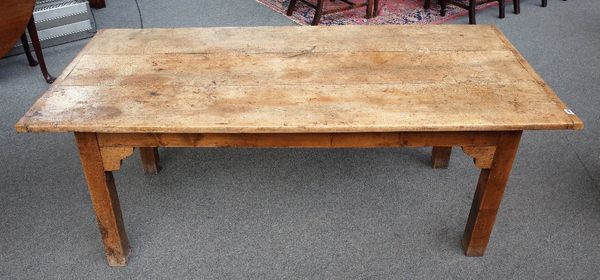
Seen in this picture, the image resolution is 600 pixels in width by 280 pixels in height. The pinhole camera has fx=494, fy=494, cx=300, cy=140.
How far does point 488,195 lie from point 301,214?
0.67 metres

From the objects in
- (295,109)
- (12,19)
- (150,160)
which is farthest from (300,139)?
(12,19)

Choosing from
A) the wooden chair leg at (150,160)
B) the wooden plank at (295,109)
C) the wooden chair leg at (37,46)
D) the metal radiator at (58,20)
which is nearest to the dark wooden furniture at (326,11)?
the metal radiator at (58,20)

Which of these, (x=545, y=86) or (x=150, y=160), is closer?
(x=545, y=86)

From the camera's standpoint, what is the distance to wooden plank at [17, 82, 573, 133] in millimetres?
1275

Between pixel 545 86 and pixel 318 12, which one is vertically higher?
pixel 545 86

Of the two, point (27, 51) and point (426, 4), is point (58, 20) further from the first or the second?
A: point (426, 4)

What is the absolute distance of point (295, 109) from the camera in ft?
4.43

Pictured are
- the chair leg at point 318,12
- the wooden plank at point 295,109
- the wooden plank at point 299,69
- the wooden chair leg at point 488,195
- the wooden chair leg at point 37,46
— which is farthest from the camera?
the chair leg at point 318,12

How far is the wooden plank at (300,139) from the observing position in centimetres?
135

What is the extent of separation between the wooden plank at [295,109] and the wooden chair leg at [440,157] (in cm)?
59

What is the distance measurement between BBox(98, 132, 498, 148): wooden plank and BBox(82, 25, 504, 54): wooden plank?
451mm

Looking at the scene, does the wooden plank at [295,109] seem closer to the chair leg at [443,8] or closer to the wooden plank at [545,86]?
the wooden plank at [545,86]

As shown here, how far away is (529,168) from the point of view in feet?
6.90

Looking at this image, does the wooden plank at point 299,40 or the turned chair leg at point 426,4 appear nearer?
the wooden plank at point 299,40
